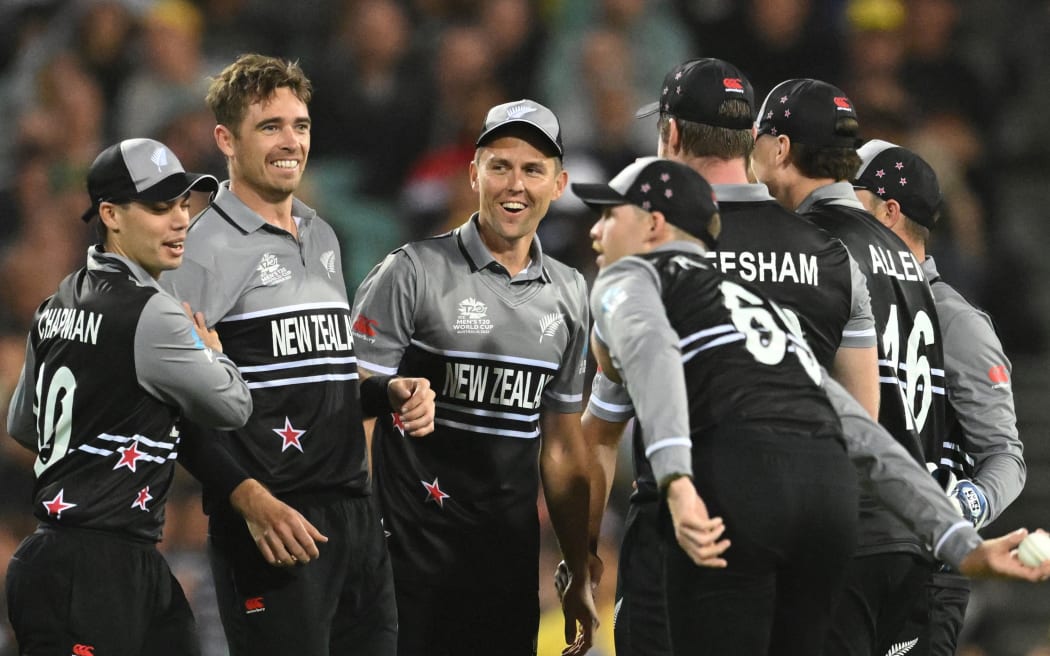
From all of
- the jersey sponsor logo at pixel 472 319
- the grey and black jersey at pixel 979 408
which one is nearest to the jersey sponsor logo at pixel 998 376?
the grey and black jersey at pixel 979 408

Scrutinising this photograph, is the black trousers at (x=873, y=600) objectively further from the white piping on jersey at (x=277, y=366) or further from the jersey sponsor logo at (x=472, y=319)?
A: the white piping on jersey at (x=277, y=366)

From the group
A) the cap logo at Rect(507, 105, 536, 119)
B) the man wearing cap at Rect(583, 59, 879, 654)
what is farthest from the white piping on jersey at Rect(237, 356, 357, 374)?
the cap logo at Rect(507, 105, 536, 119)

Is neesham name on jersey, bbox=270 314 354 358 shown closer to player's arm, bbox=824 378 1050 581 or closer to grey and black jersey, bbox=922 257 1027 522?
player's arm, bbox=824 378 1050 581

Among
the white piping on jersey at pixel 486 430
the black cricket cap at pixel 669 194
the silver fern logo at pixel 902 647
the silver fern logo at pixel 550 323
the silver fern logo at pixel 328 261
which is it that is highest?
the black cricket cap at pixel 669 194

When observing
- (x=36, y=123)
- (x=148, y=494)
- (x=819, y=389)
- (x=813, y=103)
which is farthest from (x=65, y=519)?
(x=36, y=123)

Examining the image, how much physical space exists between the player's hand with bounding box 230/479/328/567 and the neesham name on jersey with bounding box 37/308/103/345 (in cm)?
62

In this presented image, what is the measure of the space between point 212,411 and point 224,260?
1.77 feet

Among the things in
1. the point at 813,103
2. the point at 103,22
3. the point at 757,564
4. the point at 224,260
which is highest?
the point at 103,22

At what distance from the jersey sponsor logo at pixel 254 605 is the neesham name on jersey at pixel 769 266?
172 centimetres

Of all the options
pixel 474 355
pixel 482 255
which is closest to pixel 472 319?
pixel 474 355

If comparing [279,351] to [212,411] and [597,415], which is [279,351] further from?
[597,415]

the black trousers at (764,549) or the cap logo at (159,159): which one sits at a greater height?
the cap logo at (159,159)

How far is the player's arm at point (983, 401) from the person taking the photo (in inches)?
202

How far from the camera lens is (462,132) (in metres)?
10.0
